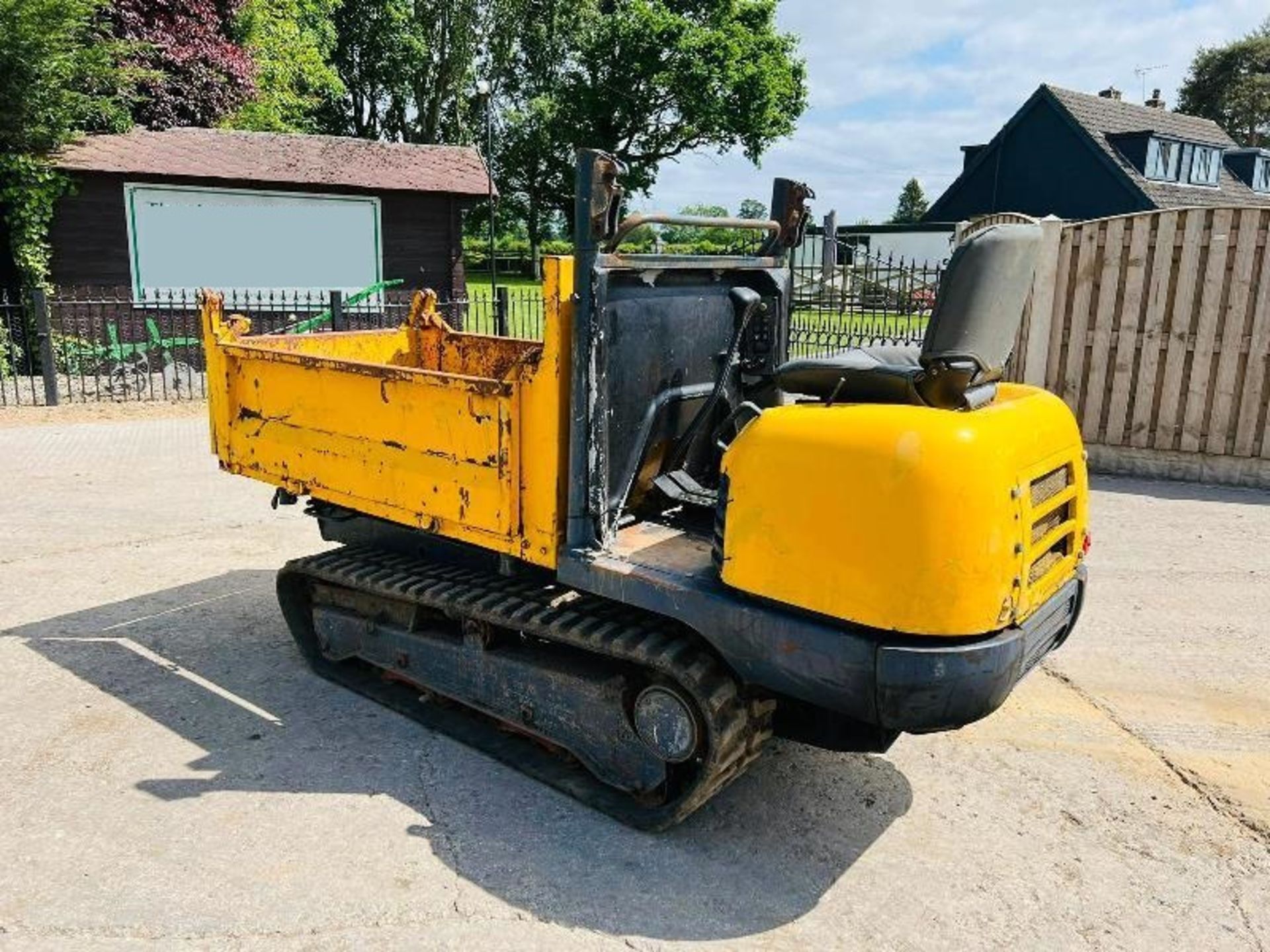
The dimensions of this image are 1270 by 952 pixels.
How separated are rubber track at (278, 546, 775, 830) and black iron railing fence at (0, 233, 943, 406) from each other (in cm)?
815

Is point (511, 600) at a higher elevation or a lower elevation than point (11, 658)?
higher

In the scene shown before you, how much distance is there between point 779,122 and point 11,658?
35.9 meters

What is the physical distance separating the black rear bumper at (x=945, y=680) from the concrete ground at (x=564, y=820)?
695 mm

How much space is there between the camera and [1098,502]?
8.37 m

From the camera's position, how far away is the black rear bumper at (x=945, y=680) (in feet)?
9.52

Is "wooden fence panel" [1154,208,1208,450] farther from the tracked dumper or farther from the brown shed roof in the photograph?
the brown shed roof

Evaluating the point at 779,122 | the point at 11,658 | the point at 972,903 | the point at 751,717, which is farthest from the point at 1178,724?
the point at 779,122

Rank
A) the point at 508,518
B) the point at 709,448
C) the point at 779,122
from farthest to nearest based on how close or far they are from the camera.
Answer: the point at 779,122
the point at 709,448
the point at 508,518

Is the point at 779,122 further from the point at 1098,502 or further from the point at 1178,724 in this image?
the point at 1178,724

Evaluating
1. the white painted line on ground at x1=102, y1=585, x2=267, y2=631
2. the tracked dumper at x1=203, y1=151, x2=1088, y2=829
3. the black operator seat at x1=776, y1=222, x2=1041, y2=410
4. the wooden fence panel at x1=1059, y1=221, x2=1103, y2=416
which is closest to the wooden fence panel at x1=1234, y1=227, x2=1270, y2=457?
the wooden fence panel at x1=1059, y1=221, x2=1103, y2=416

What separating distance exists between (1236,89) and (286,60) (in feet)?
166

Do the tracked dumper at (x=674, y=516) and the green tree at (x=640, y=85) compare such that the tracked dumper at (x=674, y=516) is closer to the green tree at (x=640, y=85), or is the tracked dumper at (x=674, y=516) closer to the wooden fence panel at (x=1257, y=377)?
the wooden fence panel at (x=1257, y=377)

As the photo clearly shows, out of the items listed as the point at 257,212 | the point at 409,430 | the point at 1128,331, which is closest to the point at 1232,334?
the point at 1128,331

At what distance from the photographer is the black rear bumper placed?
→ 2.90m
